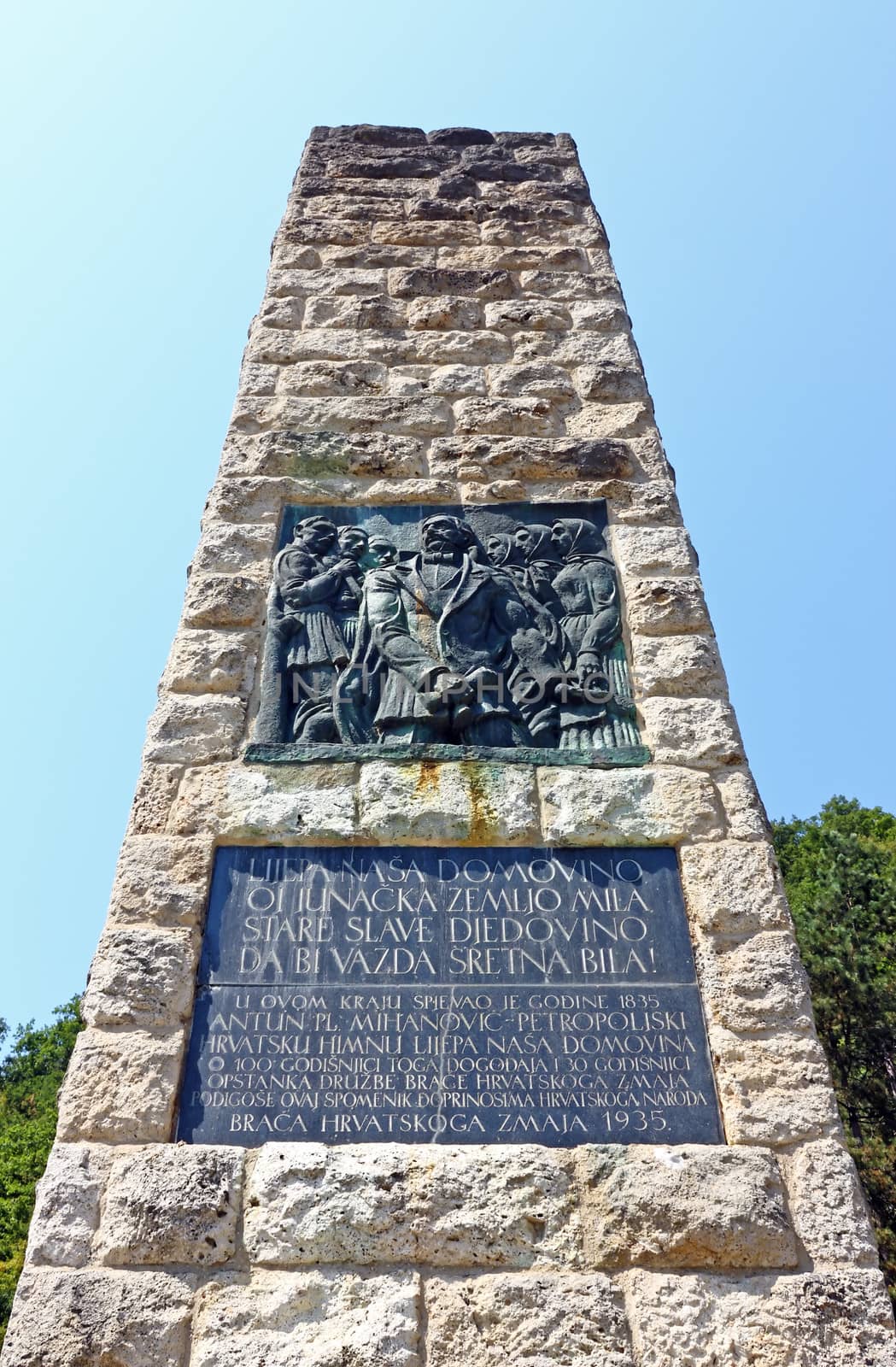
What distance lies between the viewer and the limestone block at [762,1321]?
9.43ft

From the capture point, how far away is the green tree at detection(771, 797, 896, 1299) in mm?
14562

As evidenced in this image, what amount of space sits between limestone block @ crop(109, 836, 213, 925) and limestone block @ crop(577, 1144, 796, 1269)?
1629 mm

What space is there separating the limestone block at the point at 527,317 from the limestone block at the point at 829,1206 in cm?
455

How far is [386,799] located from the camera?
4043 mm

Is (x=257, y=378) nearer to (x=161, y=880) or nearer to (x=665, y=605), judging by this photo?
(x=665, y=605)

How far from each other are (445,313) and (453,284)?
12.4 inches

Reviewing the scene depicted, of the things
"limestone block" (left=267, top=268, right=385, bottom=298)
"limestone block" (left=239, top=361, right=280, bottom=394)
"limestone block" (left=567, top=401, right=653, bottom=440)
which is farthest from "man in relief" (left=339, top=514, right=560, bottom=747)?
"limestone block" (left=267, top=268, right=385, bottom=298)

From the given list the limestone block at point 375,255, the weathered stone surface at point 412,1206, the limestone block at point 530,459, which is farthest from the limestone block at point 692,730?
the limestone block at point 375,255

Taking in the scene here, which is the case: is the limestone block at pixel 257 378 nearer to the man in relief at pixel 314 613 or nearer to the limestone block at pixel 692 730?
the man in relief at pixel 314 613

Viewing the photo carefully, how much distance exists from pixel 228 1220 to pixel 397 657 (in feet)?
7.44

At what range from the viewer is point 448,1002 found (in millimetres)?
3559

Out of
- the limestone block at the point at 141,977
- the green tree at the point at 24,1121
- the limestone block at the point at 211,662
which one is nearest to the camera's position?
the limestone block at the point at 141,977

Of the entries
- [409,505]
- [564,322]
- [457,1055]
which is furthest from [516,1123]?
[564,322]

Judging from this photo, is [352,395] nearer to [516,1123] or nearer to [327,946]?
[327,946]
